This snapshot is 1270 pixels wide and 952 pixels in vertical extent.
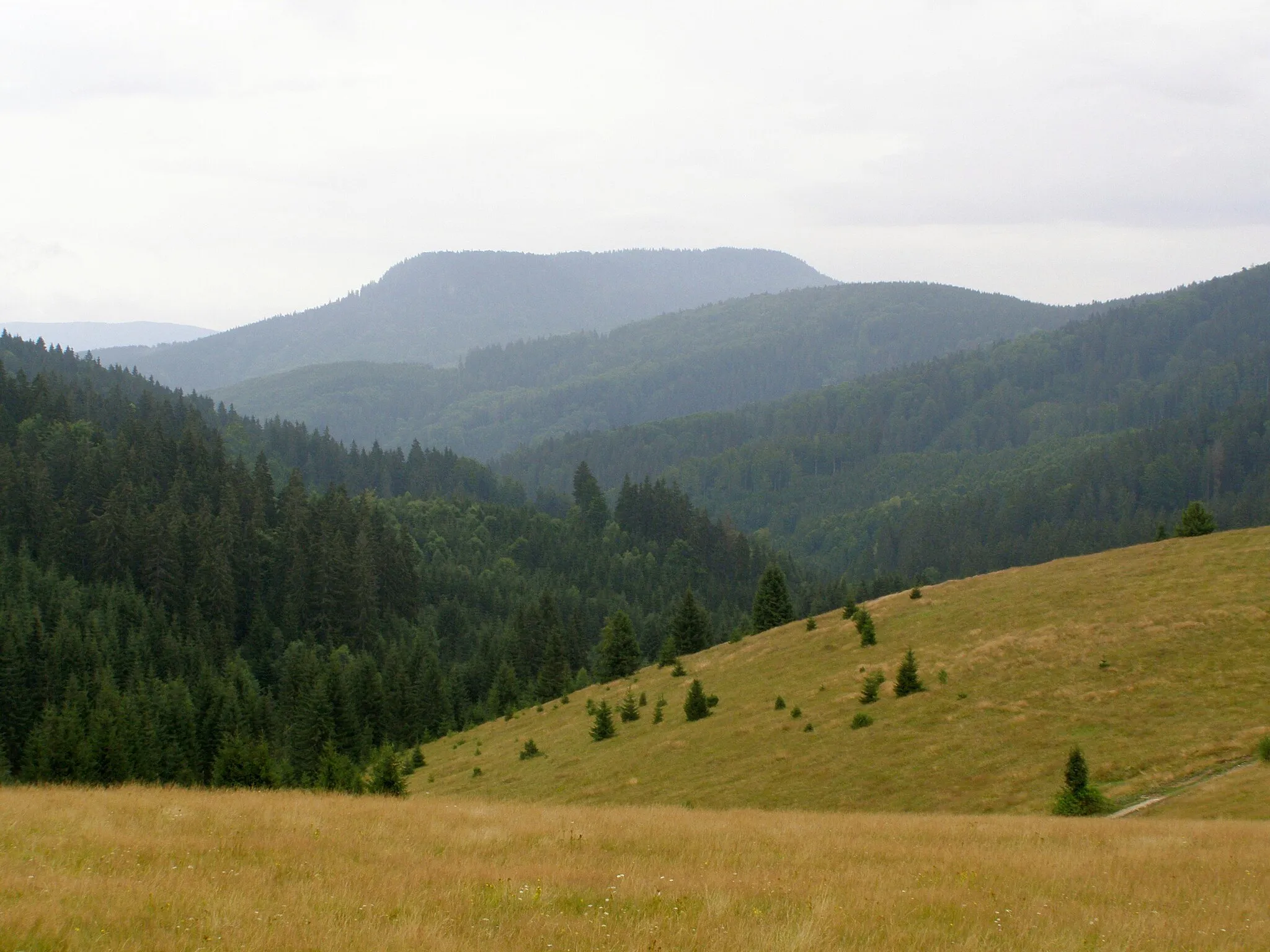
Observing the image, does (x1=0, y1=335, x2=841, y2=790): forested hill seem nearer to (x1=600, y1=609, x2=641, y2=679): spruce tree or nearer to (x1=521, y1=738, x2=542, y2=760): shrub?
(x1=600, y1=609, x2=641, y2=679): spruce tree

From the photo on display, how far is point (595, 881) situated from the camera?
14648 mm

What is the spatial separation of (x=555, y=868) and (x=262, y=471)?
14561 cm

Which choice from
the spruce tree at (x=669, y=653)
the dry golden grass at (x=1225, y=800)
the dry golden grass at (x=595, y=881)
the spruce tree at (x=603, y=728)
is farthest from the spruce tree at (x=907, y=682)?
the spruce tree at (x=669, y=653)

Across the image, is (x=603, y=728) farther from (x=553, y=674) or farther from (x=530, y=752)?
(x=553, y=674)

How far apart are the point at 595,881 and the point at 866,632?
34339 mm

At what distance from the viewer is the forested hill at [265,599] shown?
73.1m

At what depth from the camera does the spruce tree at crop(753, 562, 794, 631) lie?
67250mm

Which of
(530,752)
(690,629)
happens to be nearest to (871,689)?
(530,752)

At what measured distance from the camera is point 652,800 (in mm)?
34719

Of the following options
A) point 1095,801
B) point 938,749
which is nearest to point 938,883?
point 1095,801

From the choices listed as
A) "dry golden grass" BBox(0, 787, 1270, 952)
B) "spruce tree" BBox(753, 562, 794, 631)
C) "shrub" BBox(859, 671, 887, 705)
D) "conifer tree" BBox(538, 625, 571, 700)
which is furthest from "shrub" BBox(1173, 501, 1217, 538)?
"conifer tree" BBox(538, 625, 571, 700)

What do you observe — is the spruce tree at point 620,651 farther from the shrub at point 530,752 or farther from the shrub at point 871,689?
the shrub at point 871,689

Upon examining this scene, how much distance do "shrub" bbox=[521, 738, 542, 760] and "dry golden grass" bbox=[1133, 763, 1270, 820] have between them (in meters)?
29.9

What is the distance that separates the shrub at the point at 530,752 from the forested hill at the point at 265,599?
7.97 meters
